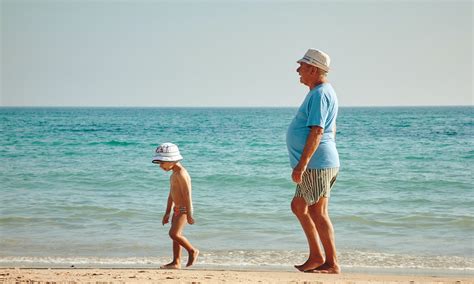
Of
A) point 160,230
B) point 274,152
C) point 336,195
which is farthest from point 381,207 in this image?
point 274,152

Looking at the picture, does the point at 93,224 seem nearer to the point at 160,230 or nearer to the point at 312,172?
the point at 160,230

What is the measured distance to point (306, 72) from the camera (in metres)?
5.11

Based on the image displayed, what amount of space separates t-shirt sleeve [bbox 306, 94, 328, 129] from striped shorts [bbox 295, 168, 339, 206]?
37 cm

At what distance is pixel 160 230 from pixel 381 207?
353cm

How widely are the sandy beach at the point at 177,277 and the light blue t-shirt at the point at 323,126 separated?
83 cm

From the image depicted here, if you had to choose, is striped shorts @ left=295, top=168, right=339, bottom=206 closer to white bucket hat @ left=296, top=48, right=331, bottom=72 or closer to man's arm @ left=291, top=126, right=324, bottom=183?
man's arm @ left=291, top=126, right=324, bottom=183

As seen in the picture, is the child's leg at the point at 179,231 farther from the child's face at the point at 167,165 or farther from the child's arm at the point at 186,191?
the child's face at the point at 167,165

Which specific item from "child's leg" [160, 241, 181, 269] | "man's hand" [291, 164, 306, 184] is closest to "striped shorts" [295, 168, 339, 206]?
"man's hand" [291, 164, 306, 184]

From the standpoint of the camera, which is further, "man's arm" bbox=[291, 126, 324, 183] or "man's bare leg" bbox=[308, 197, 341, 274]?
"man's bare leg" bbox=[308, 197, 341, 274]

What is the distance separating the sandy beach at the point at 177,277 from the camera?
4895 millimetres

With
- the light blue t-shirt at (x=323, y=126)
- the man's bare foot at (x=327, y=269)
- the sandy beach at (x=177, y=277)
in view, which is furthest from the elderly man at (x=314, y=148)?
the sandy beach at (x=177, y=277)

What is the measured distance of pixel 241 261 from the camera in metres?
6.77

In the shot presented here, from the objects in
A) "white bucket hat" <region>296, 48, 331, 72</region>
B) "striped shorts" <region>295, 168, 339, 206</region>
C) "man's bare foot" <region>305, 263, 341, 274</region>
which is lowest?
"man's bare foot" <region>305, 263, 341, 274</region>

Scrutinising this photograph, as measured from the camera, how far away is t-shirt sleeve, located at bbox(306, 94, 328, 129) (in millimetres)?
4914
